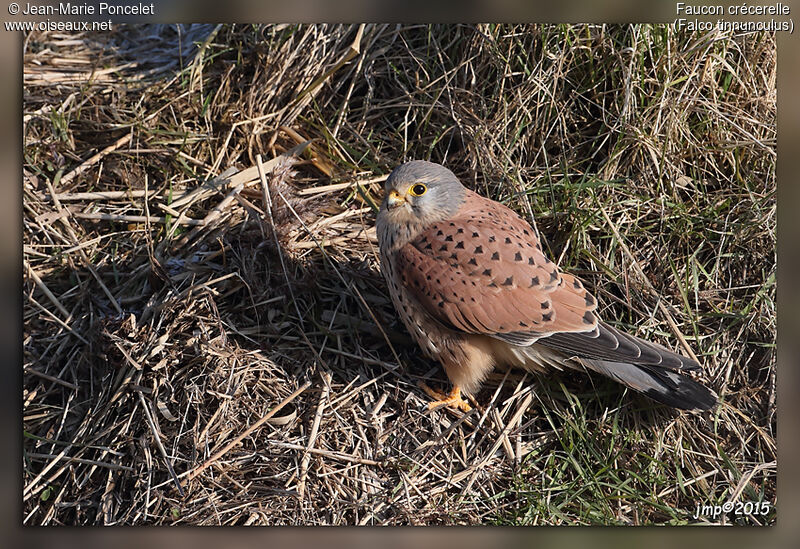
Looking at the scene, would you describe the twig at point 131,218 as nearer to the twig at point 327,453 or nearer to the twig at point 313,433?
the twig at point 313,433

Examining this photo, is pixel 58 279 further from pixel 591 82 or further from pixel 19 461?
pixel 591 82

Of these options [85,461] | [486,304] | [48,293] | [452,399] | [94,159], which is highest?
[94,159]

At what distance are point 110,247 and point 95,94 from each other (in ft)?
2.57

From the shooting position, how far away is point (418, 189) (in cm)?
270

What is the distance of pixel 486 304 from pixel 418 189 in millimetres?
507

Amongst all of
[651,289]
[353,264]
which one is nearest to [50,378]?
[353,264]

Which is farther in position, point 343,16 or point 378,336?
point 378,336

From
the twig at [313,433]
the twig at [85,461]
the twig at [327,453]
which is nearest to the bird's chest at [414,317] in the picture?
the twig at [313,433]

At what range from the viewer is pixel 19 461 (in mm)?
2379

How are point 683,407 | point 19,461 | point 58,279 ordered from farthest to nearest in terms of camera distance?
point 58,279 < point 683,407 < point 19,461

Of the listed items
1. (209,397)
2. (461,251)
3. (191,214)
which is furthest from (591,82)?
(209,397)

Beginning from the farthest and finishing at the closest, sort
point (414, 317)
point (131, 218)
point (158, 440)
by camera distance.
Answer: point (131, 218), point (414, 317), point (158, 440)

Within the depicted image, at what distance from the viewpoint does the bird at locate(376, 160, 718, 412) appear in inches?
101

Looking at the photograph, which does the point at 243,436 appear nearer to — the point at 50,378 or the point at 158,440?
the point at 158,440
